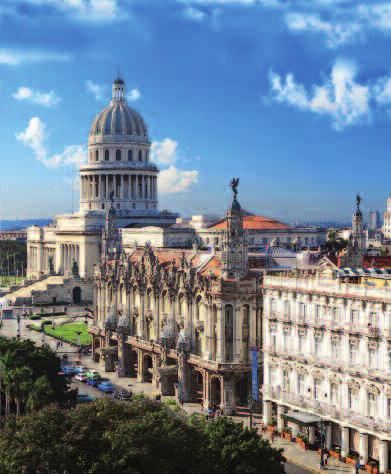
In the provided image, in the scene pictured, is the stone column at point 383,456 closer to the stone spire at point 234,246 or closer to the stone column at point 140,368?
the stone spire at point 234,246

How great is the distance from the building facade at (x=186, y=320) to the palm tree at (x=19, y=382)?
22779mm

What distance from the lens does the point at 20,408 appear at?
92.4m

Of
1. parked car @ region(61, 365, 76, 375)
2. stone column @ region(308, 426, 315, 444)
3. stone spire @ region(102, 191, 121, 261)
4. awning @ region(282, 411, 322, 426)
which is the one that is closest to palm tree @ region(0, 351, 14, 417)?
parked car @ region(61, 365, 76, 375)

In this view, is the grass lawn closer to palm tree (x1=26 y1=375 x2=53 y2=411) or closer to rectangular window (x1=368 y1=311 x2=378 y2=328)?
palm tree (x1=26 y1=375 x2=53 y2=411)

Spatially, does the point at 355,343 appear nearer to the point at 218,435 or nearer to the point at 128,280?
the point at 218,435

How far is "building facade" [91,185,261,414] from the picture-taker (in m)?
101

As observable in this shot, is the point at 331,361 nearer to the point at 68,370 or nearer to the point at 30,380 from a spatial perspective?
the point at 30,380

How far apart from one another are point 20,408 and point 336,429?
33.7m

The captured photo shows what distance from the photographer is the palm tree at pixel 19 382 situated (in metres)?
88.8

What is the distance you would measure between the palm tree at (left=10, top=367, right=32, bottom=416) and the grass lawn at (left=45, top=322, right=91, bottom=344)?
2271 inches

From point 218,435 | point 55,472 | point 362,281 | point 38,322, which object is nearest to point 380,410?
point 362,281

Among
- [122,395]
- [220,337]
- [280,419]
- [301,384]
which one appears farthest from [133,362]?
[301,384]

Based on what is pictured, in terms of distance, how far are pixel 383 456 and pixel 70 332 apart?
96.0m

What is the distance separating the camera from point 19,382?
89.3 m
